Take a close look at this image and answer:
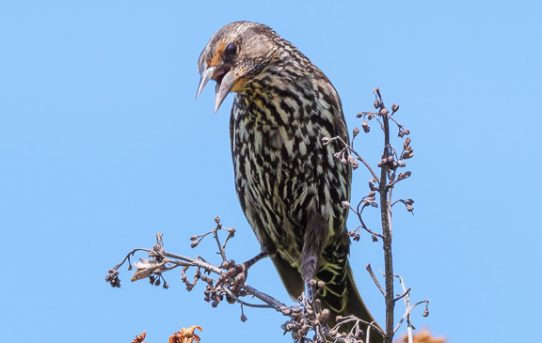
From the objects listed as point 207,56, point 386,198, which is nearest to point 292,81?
point 207,56

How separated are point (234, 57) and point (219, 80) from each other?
0.64 ft

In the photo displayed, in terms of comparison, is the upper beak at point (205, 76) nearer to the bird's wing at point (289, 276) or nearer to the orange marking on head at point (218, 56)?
the orange marking on head at point (218, 56)

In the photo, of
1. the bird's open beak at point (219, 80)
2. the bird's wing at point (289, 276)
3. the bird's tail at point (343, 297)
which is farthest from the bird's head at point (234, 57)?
the bird's tail at point (343, 297)

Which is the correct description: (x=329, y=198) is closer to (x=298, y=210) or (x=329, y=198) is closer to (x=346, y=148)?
(x=298, y=210)

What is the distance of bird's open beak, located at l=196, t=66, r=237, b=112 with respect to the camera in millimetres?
5403

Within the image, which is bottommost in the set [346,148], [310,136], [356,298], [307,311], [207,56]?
[307,311]

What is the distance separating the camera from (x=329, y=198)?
604cm

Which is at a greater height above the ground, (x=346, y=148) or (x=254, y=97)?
(x=254, y=97)

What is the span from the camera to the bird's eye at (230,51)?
5.75 m

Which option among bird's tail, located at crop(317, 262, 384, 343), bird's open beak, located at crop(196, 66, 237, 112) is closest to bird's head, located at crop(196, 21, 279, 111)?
bird's open beak, located at crop(196, 66, 237, 112)

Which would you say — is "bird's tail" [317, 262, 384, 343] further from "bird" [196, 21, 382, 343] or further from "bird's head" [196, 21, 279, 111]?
"bird's head" [196, 21, 279, 111]

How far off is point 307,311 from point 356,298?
2.70 metres

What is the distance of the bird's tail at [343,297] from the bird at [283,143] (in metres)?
0.39

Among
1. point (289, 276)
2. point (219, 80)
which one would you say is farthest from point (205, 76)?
point (289, 276)
